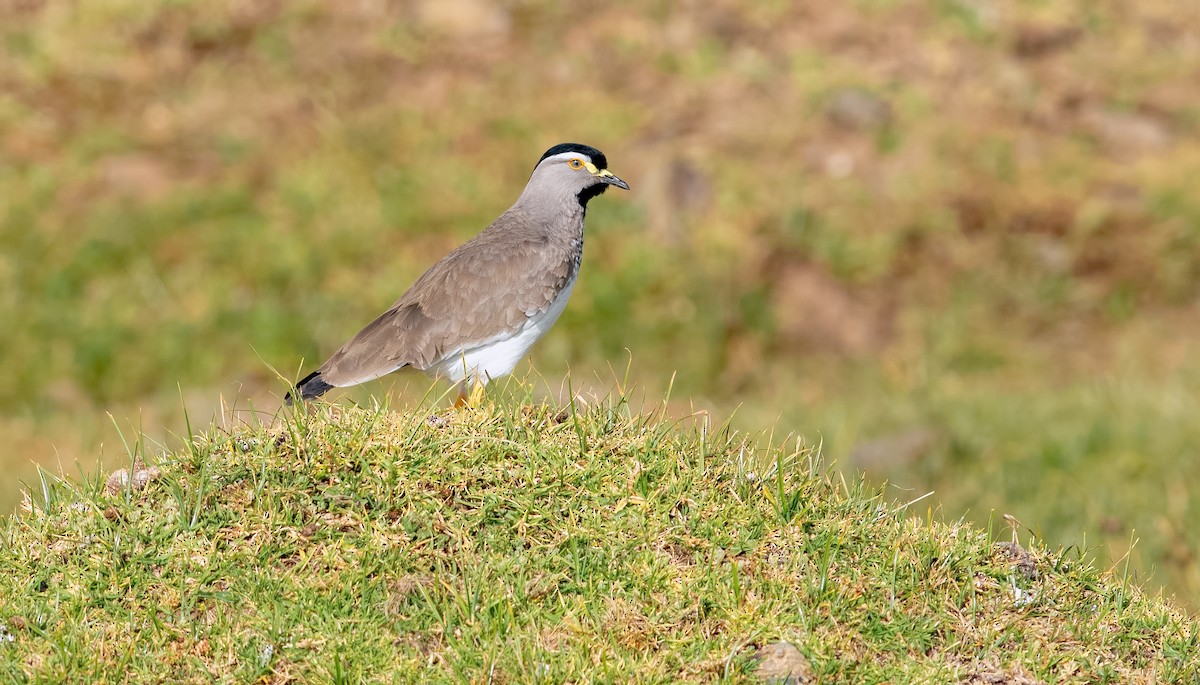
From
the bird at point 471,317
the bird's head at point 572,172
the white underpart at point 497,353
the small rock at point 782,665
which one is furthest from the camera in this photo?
the bird's head at point 572,172

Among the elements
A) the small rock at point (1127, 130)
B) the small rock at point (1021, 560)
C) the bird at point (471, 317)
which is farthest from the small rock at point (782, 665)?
the small rock at point (1127, 130)

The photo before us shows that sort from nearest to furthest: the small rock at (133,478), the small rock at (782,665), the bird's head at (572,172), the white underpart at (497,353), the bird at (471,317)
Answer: the small rock at (782,665) < the small rock at (133,478) < the bird at (471,317) < the white underpart at (497,353) < the bird's head at (572,172)

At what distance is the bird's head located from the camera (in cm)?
879

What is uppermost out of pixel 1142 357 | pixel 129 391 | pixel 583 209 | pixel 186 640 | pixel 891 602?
pixel 583 209

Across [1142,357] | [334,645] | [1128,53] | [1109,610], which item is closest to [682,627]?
[334,645]

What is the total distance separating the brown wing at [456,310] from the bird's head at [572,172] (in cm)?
66

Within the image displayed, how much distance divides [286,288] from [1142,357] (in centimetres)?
837

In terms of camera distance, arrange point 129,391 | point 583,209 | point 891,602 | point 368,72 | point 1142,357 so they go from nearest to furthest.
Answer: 1. point 891,602
2. point 583,209
3. point 129,391
4. point 1142,357
5. point 368,72

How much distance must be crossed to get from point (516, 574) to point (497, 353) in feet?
9.23

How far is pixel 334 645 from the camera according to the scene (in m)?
5.14

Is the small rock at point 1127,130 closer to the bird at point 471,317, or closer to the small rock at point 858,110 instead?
the small rock at point 858,110

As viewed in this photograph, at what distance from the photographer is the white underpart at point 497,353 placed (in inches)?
319

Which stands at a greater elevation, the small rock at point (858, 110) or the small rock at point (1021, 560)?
the small rock at point (858, 110)

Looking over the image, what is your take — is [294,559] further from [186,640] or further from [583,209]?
[583,209]
